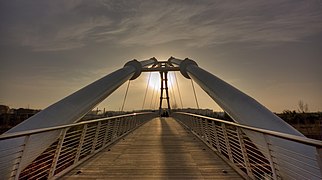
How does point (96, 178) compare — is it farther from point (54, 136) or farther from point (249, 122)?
point (249, 122)

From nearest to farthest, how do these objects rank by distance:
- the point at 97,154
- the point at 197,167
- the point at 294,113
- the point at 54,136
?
1. the point at 54,136
2. the point at 197,167
3. the point at 97,154
4. the point at 294,113

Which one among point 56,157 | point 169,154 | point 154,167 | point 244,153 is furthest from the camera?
point 169,154

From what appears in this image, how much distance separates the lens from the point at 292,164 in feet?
8.34

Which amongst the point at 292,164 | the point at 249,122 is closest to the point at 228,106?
the point at 249,122

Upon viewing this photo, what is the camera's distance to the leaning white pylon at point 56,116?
3.11m

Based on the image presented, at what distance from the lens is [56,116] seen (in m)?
4.53

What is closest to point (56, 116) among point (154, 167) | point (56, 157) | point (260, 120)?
point (56, 157)

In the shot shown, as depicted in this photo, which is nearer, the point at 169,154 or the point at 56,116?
the point at 56,116

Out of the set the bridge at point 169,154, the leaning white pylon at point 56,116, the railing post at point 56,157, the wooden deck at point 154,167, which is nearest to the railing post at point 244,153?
the bridge at point 169,154

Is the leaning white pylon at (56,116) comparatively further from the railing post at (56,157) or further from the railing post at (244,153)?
the railing post at (244,153)

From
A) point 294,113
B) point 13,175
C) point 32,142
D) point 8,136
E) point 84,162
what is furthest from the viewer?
point 294,113

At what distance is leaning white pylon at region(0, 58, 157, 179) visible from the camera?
3112 millimetres

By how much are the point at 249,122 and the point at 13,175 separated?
399 centimetres

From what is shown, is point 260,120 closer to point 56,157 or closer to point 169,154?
point 169,154
